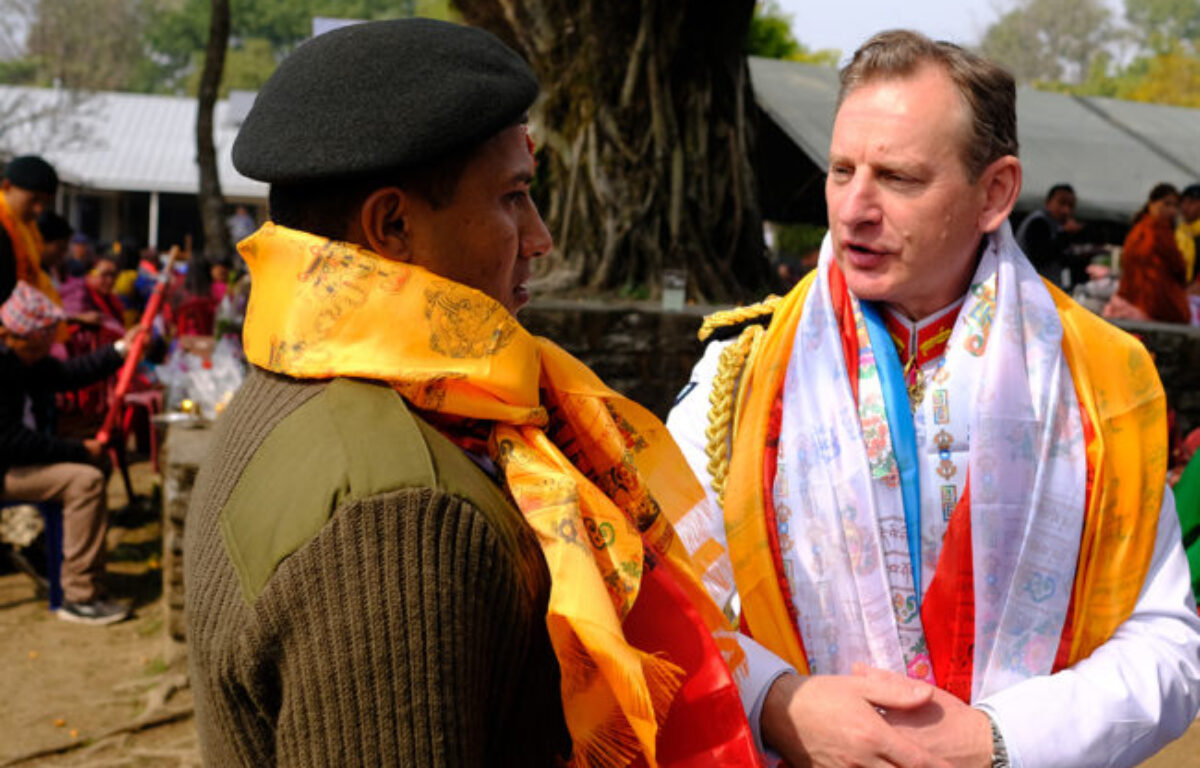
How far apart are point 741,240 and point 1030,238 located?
4227mm

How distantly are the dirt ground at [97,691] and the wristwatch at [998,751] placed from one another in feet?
8.98

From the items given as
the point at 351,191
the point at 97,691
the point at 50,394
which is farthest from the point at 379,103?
the point at 50,394

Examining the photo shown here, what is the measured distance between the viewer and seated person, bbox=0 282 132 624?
20.1 feet

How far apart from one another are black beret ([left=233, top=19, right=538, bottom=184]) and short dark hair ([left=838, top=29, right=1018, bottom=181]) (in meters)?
0.93

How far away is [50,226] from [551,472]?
7.73 metres

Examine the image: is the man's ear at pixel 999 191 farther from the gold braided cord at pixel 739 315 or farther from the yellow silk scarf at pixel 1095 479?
the gold braided cord at pixel 739 315

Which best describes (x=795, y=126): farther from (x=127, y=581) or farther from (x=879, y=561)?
(x=879, y=561)

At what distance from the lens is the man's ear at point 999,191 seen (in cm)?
205

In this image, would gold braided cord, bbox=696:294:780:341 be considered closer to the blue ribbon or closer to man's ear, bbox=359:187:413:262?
the blue ribbon

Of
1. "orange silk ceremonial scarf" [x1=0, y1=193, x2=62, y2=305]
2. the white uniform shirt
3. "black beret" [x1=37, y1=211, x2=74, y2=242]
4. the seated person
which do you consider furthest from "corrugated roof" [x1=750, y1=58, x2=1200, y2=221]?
the white uniform shirt

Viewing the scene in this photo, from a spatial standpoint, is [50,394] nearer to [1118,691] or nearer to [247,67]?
[1118,691]

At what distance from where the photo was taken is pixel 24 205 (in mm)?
7078

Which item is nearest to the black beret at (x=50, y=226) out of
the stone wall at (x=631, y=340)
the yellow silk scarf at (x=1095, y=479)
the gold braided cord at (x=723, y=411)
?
the stone wall at (x=631, y=340)

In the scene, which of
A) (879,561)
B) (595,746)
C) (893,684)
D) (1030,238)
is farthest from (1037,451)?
(1030,238)
